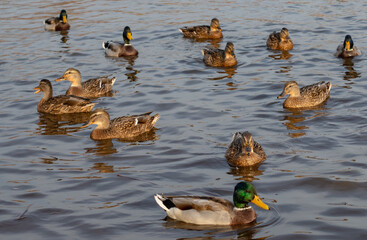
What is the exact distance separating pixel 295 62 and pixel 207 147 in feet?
25.5

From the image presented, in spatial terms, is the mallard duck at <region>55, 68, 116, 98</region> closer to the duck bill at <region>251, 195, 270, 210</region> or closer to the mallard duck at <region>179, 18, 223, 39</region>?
the mallard duck at <region>179, 18, 223, 39</region>

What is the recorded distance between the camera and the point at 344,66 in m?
20.2

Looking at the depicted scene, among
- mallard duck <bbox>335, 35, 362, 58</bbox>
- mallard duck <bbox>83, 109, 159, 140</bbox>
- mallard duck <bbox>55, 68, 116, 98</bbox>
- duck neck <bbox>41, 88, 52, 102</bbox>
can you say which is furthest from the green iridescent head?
mallard duck <bbox>335, 35, 362, 58</bbox>

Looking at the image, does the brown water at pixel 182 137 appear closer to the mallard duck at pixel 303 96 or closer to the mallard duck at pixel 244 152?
the mallard duck at pixel 244 152

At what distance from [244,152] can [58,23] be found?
52.4 feet

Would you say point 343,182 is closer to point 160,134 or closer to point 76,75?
point 160,134

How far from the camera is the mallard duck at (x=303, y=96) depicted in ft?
54.8

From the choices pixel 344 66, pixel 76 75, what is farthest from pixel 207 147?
pixel 344 66

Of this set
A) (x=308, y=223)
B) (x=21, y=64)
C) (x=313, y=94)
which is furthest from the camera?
(x=21, y=64)

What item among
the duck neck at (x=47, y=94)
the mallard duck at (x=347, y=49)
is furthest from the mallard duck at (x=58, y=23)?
the mallard duck at (x=347, y=49)

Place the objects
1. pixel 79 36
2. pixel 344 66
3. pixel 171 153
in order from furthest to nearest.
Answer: pixel 79 36 < pixel 344 66 < pixel 171 153

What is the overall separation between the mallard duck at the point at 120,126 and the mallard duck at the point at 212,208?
187 inches

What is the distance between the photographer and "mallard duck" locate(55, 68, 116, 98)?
60.6 feet

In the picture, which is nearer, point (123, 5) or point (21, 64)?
point (21, 64)
